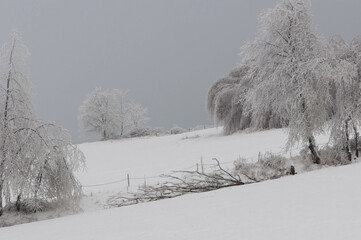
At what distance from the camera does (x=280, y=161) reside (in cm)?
1655

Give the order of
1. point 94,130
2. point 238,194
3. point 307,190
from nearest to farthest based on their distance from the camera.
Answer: point 307,190 < point 238,194 < point 94,130

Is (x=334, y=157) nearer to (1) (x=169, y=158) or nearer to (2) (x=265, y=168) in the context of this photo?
(2) (x=265, y=168)

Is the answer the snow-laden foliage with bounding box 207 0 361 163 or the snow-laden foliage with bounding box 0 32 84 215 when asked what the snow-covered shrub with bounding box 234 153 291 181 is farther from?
the snow-laden foliage with bounding box 0 32 84 215

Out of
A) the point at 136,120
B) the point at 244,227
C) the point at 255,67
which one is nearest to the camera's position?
the point at 244,227

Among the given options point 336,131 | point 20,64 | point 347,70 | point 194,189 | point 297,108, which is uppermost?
point 20,64

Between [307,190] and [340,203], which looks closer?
[340,203]

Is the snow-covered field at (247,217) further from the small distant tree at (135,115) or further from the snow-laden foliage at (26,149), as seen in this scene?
A: the small distant tree at (135,115)

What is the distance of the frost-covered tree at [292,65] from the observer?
14281 millimetres

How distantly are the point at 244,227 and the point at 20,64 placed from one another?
438 inches

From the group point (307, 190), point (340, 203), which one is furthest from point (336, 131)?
point (340, 203)

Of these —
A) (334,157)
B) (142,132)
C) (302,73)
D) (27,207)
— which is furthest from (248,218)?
(142,132)

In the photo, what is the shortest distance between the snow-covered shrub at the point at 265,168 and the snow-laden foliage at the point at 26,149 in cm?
802

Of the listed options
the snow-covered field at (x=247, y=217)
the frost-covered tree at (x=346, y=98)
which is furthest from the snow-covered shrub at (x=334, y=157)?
the snow-covered field at (x=247, y=217)

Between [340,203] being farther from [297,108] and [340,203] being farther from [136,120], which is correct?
[136,120]
